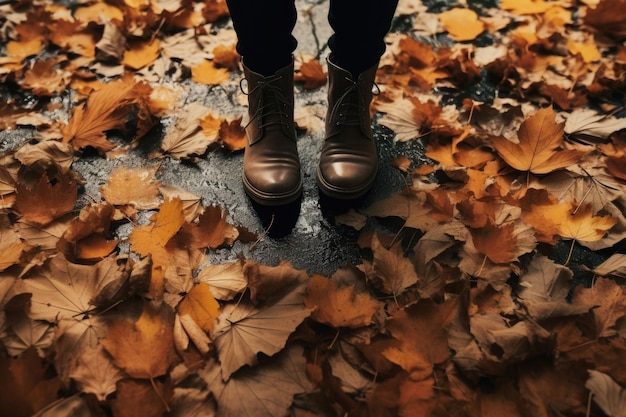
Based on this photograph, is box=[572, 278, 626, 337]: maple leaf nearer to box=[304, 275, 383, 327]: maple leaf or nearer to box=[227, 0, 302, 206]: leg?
box=[304, 275, 383, 327]: maple leaf

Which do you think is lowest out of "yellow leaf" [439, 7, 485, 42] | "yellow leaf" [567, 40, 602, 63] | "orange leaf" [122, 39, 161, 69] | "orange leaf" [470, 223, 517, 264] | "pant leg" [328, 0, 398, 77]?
"orange leaf" [470, 223, 517, 264]

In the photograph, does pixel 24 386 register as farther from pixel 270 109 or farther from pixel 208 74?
pixel 208 74

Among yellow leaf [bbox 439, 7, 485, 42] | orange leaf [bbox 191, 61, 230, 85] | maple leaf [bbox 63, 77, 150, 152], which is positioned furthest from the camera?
yellow leaf [bbox 439, 7, 485, 42]

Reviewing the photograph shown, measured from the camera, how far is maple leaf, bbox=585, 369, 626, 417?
0.77m

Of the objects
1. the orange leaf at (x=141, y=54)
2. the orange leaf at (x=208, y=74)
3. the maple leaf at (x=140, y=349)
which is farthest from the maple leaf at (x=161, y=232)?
the orange leaf at (x=141, y=54)

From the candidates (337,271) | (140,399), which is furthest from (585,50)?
(140,399)

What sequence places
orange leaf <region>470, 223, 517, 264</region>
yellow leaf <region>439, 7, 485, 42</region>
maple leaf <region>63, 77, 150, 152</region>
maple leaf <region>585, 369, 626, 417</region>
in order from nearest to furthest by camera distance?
maple leaf <region>585, 369, 626, 417</region> < orange leaf <region>470, 223, 517, 264</region> < maple leaf <region>63, 77, 150, 152</region> < yellow leaf <region>439, 7, 485, 42</region>

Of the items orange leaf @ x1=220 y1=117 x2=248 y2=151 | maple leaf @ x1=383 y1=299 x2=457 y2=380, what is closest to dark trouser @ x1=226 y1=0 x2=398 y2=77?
orange leaf @ x1=220 y1=117 x2=248 y2=151

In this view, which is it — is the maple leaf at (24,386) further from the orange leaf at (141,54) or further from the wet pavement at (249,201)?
the orange leaf at (141,54)

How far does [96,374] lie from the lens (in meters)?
0.83

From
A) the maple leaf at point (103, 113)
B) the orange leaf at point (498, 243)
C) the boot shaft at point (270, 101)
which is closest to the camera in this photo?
the orange leaf at point (498, 243)

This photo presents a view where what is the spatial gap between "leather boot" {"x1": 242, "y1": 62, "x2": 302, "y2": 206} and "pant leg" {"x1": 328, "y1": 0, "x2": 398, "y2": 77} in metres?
0.14

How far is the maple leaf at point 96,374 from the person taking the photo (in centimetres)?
82

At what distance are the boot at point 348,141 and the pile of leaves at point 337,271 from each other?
0.08 meters
